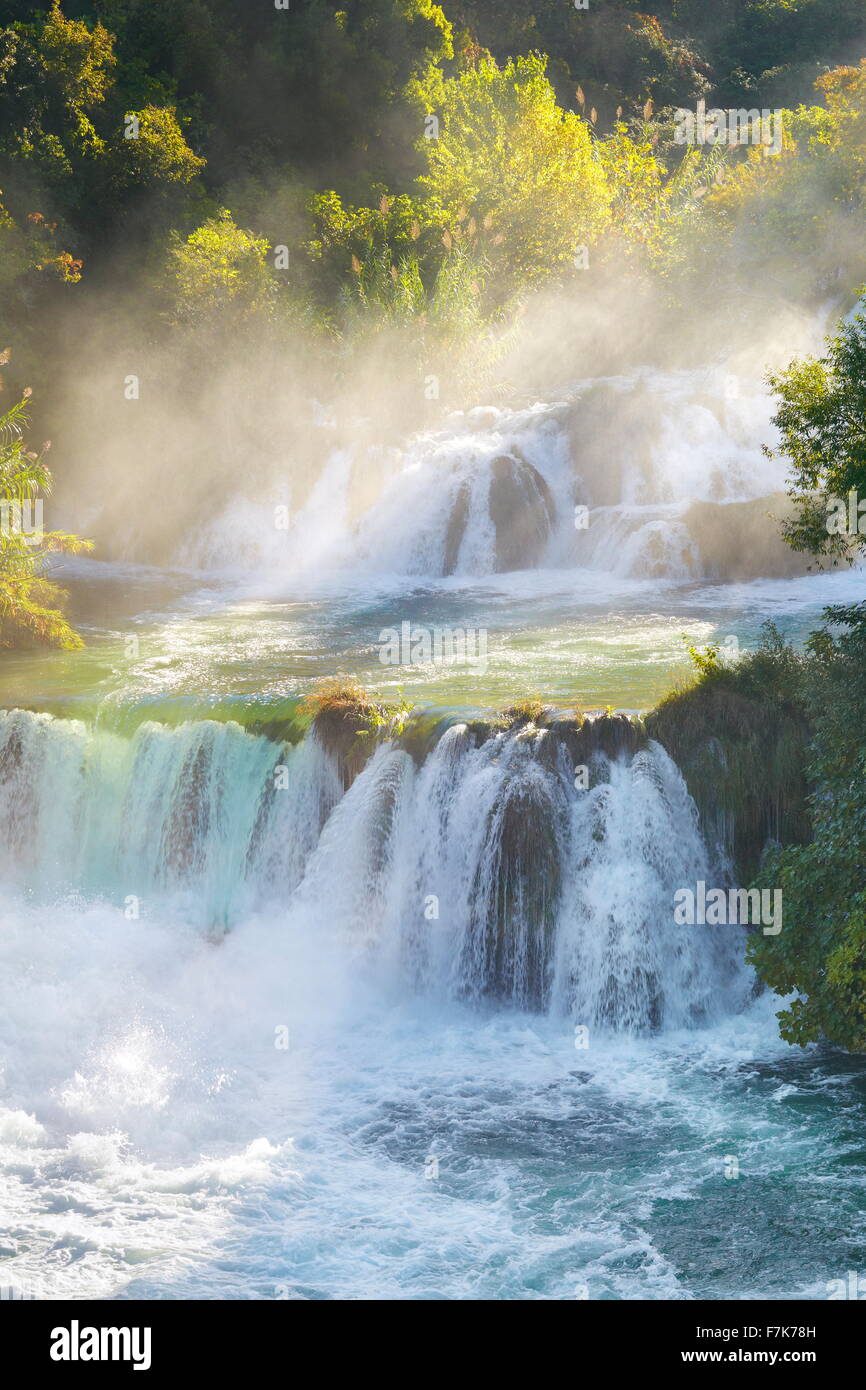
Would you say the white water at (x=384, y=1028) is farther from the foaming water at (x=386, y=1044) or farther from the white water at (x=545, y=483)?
the white water at (x=545, y=483)

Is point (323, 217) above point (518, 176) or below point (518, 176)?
below

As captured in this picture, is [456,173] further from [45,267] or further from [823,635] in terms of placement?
[823,635]

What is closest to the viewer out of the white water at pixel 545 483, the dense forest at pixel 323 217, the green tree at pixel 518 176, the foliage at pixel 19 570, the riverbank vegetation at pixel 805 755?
the riverbank vegetation at pixel 805 755

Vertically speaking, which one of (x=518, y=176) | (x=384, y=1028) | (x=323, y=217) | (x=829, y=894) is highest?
(x=518, y=176)

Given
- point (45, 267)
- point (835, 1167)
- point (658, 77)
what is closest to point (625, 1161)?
point (835, 1167)

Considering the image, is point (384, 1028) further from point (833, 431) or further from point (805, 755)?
point (833, 431)

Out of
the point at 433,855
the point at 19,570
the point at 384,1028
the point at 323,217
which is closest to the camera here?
the point at 384,1028

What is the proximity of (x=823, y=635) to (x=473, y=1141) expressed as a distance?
6801 millimetres

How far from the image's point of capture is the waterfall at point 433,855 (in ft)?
46.2

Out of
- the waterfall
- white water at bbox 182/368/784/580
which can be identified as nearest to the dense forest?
white water at bbox 182/368/784/580

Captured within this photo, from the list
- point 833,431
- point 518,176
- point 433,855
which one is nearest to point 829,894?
point 433,855

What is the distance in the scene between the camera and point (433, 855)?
587 inches

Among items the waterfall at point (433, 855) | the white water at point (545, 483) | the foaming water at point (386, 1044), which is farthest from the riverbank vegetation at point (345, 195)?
the foaming water at point (386, 1044)

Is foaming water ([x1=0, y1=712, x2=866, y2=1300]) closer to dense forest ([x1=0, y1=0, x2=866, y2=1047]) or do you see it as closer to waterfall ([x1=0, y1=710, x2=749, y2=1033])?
waterfall ([x1=0, y1=710, x2=749, y2=1033])
